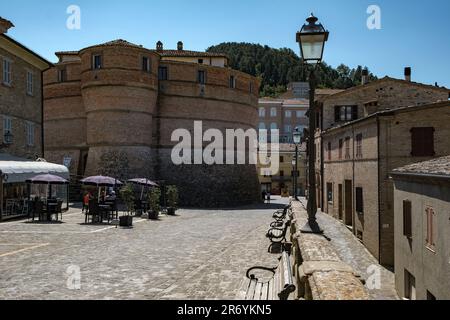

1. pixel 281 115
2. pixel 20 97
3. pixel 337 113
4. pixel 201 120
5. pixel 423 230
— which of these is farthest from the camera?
pixel 281 115

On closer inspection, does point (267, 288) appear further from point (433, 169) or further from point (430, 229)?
point (430, 229)

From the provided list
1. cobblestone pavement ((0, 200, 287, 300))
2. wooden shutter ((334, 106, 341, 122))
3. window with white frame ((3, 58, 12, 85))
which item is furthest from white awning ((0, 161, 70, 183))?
wooden shutter ((334, 106, 341, 122))

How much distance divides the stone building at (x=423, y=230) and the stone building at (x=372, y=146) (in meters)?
4.15

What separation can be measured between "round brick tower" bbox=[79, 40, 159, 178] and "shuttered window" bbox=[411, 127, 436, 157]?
75.2ft

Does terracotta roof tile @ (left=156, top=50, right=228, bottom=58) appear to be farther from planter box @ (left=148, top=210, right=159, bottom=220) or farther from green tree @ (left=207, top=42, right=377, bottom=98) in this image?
green tree @ (left=207, top=42, right=377, bottom=98)

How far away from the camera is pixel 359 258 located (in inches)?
901

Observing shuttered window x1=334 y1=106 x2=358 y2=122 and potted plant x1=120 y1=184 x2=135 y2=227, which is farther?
shuttered window x1=334 y1=106 x2=358 y2=122

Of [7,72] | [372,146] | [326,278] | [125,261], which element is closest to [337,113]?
[372,146]

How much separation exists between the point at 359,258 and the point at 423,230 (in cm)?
818

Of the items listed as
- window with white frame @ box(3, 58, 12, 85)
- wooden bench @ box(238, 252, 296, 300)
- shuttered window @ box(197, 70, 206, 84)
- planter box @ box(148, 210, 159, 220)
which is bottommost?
planter box @ box(148, 210, 159, 220)

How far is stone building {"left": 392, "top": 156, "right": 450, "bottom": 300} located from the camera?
12906 millimetres

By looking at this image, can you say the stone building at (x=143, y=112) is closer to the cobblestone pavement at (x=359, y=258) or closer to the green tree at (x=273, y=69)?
the cobblestone pavement at (x=359, y=258)

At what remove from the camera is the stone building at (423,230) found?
1291 cm
